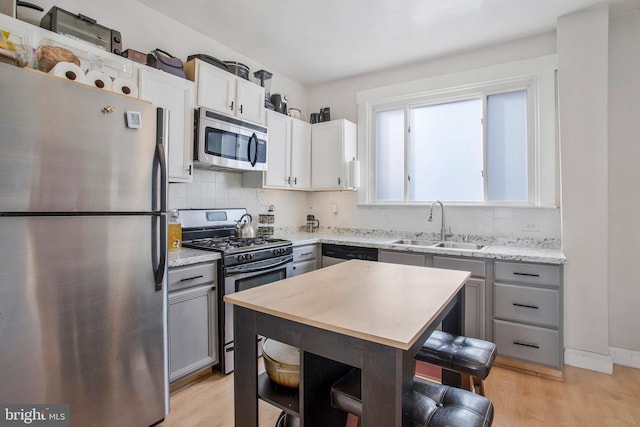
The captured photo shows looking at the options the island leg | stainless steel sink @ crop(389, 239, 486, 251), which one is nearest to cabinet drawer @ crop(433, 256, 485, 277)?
stainless steel sink @ crop(389, 239, 486, 251)

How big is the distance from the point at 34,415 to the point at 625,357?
152 inches

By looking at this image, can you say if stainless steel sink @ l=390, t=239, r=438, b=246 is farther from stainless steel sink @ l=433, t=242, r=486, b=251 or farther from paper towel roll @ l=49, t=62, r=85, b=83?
paper towel roll @ l=49, t=62, r=85, b=83

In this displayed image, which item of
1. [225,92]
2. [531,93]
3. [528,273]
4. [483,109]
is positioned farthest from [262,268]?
[531,93]

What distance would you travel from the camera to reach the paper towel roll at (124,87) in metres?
1.69

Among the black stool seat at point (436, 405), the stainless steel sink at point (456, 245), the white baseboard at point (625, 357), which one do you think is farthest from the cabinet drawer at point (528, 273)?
the black stool seat at point (436, 405)

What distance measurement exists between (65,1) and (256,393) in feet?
8.55

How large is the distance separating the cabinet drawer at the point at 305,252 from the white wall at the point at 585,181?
7.13ft

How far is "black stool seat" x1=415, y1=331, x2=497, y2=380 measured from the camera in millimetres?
1496

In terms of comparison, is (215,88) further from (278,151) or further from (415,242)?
(415,242)

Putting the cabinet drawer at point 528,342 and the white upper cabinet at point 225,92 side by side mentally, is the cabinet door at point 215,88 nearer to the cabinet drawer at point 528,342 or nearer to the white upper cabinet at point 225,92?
the white upper cabinet at point 225,92

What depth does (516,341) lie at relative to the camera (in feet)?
8.13

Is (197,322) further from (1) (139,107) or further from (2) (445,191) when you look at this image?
(2) (445,191)

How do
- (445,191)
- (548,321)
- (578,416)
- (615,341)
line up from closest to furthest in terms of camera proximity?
1. (578,416)
2. (548,321)
3. (615,341)
4. (445,191)

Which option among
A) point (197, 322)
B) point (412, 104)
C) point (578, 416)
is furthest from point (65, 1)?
point (578, 416)
